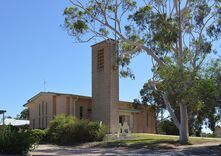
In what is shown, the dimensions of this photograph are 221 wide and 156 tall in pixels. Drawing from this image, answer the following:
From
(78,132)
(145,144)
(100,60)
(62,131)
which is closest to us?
(145,144)

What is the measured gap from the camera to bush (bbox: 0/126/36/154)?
21438 mm

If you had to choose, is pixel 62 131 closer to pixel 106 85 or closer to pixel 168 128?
pixel 106 85

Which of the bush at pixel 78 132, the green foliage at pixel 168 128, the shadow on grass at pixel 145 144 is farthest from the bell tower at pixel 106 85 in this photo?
the green foliage at pixel 168 128

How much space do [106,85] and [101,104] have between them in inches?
74.1

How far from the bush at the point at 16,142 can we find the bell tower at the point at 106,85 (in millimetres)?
17039

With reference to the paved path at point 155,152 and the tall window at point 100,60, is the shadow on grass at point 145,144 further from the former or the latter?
the tall window at point 100,60

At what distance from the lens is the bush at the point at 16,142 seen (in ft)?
70.3

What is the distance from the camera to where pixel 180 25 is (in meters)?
31.8

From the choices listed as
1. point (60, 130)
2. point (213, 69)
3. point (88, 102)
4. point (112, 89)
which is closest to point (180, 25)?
point (213, 69)

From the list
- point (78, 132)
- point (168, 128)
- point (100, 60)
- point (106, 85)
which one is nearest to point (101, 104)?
point (106, 85)

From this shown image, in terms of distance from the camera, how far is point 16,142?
2144 centimetres

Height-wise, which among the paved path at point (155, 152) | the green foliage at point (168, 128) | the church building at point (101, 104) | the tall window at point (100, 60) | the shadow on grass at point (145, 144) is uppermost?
the tall window at point (100, 60)

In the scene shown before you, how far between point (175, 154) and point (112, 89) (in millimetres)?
15175

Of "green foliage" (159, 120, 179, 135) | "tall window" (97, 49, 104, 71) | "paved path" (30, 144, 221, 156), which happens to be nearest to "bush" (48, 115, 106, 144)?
"paved path" (30, 144, 221, 156)
